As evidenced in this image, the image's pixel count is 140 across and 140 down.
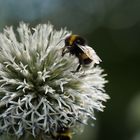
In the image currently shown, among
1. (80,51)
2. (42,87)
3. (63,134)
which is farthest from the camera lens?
(80,51)

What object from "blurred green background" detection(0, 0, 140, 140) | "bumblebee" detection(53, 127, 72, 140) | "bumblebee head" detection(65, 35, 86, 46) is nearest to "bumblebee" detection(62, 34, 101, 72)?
"bumblebee head" detection(65, 35, 86, 46)

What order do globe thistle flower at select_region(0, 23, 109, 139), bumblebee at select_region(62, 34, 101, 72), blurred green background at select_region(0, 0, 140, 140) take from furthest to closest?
blurred green background at select_region(0, 0, 140, 140)
bumblebee at select_region(62, 34, 101, 72)
globe thistle flower at select_region(0, 23, 109, 139)

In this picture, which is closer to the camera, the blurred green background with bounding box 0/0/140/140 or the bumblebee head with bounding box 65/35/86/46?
the bumblebee head with bounding box 65/35/86/46

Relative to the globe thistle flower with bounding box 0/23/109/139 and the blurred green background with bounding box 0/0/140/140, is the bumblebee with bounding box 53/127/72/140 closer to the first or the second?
the globe thistle flower with bounding box 0/23/109/139

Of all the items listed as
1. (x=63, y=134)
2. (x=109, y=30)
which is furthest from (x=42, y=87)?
(x=109, y=30)

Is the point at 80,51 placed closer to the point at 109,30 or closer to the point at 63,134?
the point at 63,134

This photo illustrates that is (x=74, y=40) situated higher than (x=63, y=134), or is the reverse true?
(x=74, y=40)
